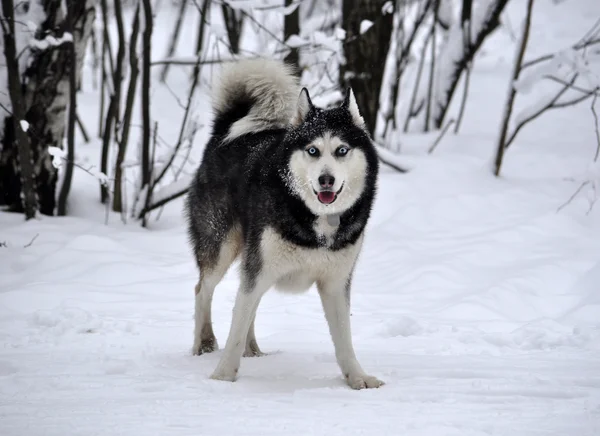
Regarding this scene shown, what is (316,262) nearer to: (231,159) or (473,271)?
(231,159)

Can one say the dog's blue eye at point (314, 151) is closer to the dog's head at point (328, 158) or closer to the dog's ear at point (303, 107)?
the dog's head at point (328, 158)

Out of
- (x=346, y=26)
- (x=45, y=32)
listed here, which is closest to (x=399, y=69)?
(x=346, y=26)

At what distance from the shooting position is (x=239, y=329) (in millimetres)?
3701

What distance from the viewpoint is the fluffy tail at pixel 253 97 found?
4.28 metres

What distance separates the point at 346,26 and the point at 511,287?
381cm

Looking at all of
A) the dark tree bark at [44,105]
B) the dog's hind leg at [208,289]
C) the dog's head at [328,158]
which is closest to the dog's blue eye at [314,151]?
the dog's head at [328,158]

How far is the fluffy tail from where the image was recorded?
4.28 m

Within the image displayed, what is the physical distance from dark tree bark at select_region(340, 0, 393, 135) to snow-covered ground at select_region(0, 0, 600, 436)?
3.19 ft

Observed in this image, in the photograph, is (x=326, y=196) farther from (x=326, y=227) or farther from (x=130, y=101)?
Answer: (x=130, y=101)

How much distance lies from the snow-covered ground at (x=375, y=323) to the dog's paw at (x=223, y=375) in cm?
7

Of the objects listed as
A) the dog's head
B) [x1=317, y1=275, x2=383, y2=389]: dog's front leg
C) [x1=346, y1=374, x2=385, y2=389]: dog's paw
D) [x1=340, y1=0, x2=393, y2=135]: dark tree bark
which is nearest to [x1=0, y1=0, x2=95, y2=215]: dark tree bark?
[x1=340, y1=0, x2=393, y2=135]: dark tree bark

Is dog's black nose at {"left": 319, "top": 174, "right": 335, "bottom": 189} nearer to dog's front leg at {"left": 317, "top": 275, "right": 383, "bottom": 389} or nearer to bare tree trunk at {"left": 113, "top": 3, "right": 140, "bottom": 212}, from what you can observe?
dog's front leg at {"left": 317, "top": 275, "right": 383, "bottom": 389}

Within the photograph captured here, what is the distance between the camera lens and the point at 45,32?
641 cm

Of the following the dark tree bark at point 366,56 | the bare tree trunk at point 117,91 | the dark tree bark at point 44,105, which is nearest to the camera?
the dark tree bark at point 44,105
